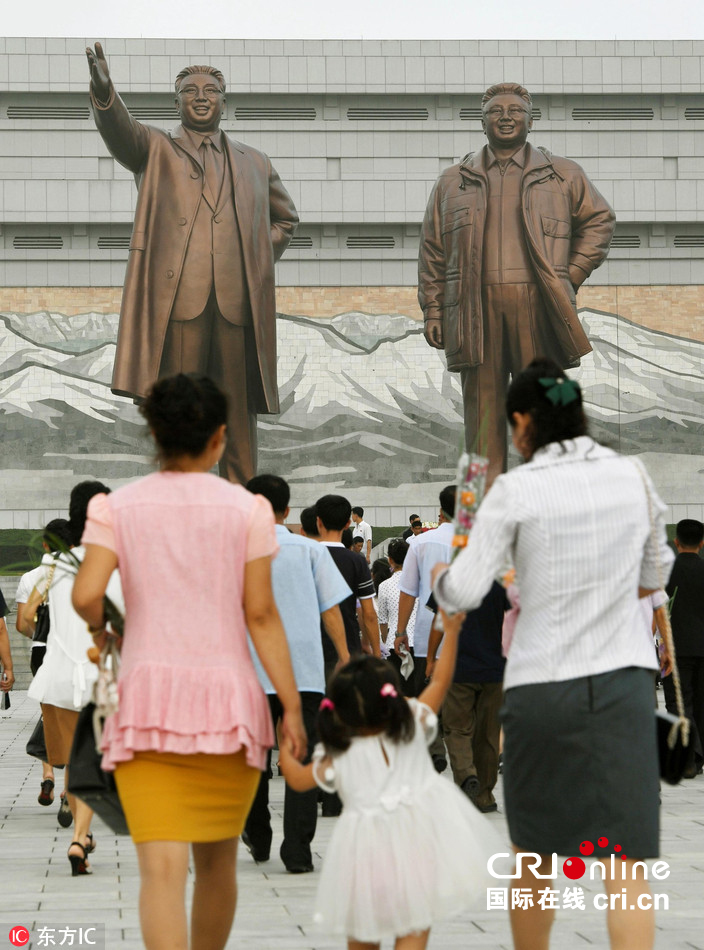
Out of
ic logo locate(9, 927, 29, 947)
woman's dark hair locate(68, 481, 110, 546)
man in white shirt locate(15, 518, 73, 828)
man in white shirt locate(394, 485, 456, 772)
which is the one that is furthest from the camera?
man in white shirt locate(394, 485, 456, 772)

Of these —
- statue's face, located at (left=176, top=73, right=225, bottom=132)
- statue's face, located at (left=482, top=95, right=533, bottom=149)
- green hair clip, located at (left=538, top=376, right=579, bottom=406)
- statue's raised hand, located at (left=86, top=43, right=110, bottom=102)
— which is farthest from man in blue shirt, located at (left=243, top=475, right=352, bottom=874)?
statue's face, located at (left=482, top=95, right=533, bottom=149)

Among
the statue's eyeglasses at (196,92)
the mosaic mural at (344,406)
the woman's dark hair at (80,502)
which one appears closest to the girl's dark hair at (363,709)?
the woman's dark hair at (80,502)

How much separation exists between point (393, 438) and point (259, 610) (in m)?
20.4

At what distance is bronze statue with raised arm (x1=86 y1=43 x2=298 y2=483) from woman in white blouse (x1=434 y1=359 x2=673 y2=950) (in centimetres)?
852

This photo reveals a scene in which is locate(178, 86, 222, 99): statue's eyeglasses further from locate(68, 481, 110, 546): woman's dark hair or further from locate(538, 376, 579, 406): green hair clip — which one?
locate(538, 376, 579, 406): green hair clip

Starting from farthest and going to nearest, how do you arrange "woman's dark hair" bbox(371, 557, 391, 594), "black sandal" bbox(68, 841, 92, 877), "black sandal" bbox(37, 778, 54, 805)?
"woman's dark hair" bbox(371, 557, 391, 594) < "black sandal" bbox(37, 778, 54, 805) < "black sandal" bbox(68, 841, 92, 877)

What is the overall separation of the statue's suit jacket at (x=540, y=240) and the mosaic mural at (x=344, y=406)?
35.1ft

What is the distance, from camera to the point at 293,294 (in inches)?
942

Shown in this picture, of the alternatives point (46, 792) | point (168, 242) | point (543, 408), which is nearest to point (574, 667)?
point (543, 408)

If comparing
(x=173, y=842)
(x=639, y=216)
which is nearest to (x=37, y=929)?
(x=173, y=842)

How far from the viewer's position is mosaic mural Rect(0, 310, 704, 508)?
23266 mm

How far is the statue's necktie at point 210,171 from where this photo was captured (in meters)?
11.6

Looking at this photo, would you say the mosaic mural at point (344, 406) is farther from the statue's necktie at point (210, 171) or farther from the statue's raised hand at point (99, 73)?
the statue's raised hand at point (99, 73)

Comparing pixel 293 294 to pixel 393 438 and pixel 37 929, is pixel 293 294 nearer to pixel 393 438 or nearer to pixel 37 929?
pixel 393 438
